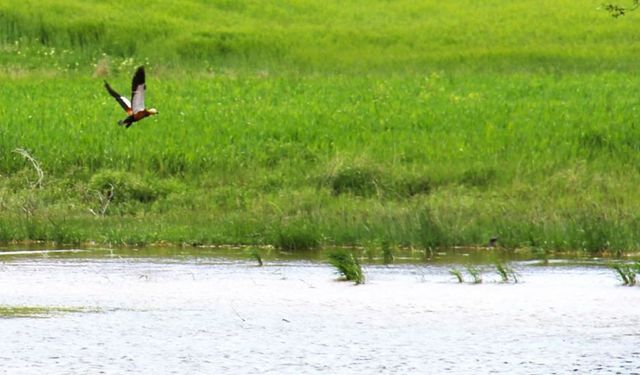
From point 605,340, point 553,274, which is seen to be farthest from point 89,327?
point 553,274

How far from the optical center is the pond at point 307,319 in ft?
40.1

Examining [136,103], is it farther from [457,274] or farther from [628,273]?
[628,273]

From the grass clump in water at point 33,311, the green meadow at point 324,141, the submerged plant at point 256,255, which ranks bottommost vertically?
the grass clump in water at point 33,311

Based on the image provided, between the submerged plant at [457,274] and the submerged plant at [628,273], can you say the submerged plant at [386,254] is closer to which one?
the submerged plant at [457,274]

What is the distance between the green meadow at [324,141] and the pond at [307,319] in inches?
67.6

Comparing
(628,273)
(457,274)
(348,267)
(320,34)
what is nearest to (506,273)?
(457,274)

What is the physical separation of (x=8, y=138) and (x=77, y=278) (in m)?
8.57

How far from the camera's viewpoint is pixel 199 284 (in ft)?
54.1

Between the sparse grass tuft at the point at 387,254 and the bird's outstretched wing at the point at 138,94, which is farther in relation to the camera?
the sparse grass tuft at the point at 387,254

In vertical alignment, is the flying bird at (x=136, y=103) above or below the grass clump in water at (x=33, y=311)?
above

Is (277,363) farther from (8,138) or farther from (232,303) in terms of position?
(8,138)

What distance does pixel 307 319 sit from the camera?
14203 mm

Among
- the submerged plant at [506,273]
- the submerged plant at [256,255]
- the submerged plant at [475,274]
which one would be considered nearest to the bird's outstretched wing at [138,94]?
the submerged plant at [256,255]

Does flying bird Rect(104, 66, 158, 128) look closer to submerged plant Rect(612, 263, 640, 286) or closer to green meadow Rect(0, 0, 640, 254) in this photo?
green meadow Rect(0, 0, 640, 254)
